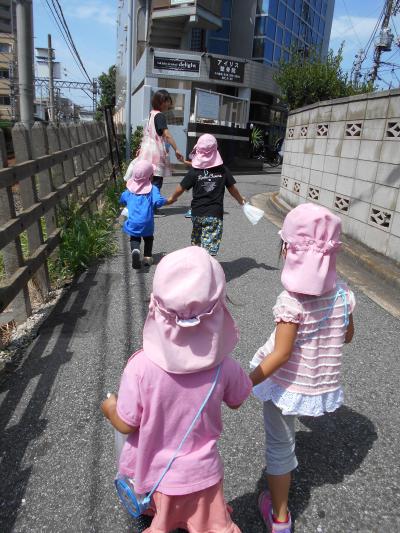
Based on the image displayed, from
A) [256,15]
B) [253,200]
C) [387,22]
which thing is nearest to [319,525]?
[253,200]

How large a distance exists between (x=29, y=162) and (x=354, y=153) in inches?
178

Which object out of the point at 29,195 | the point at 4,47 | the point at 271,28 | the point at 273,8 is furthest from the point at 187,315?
the point at 4,47

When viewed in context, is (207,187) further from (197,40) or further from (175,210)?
(197,40)

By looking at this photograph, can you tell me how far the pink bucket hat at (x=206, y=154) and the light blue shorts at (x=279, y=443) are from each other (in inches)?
125

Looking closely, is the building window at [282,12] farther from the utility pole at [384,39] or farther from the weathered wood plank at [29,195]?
the weathered wood plank at [29,195]

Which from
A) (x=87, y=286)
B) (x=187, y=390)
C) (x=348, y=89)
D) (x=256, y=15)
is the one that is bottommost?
(x=87, y=286)

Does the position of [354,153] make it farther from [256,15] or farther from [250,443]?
[256,15]

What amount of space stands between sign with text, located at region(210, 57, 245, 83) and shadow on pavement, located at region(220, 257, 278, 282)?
45.2 feet

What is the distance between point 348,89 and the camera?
17.3 m

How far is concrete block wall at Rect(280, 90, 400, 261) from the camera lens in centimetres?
536

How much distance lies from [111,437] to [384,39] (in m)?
26.4

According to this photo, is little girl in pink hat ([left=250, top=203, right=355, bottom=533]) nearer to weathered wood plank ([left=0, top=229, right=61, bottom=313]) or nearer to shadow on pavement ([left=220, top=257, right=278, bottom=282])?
weathered wood plank ([left=0, top=229, right=61, bottom=313])

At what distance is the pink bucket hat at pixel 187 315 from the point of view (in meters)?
1.35

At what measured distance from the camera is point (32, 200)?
4066 mm
